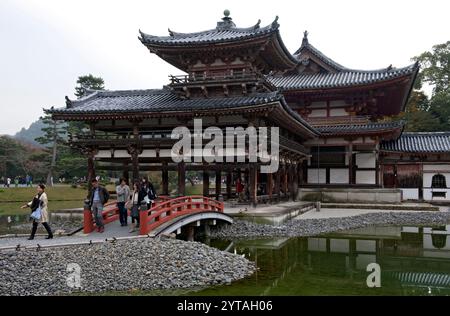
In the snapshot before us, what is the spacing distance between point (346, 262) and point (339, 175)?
1759 cm

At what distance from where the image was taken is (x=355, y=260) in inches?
573

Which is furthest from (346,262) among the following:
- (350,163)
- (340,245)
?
(350,163)

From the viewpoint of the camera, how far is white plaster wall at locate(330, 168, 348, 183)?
102ft

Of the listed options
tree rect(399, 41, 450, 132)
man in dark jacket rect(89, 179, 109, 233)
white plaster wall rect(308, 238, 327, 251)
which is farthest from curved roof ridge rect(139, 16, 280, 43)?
tree rect(399, 41, 450, 132)

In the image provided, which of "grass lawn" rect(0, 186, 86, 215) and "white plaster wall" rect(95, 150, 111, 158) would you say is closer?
"white plaster wall" rect(95, 150, 111, 158)

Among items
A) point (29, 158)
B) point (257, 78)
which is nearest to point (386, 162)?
→ point (257, 78)

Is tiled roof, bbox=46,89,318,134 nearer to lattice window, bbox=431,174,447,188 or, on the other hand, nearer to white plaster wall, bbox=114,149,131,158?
white plaster wall, bbox=114,149,131,158

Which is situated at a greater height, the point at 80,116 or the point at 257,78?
the point at 257,78

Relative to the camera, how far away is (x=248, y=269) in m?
12.7

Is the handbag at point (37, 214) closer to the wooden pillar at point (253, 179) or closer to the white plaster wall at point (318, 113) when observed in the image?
the wooden pillar at point (253, 179)

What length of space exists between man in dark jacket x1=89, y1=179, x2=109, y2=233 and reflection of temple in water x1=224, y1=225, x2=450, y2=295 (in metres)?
4.86

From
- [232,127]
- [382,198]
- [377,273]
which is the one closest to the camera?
[377,273]
